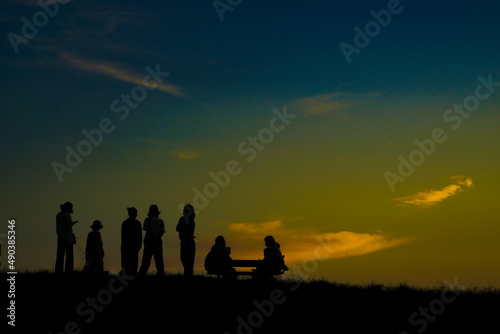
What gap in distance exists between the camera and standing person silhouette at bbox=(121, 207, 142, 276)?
79.0ft

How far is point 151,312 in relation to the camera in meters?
19.1

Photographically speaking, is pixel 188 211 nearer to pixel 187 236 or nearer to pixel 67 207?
pixel 187 236

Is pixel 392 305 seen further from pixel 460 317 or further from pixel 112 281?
pixel 112 281

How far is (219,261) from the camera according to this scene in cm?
2512

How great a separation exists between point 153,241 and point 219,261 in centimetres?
249

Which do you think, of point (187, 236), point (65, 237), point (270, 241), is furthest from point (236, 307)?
point (65, 237)

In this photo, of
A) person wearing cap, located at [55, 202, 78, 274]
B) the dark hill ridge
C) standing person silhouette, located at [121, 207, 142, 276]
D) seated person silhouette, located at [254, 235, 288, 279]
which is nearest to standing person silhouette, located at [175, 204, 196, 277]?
the dark hill ridge

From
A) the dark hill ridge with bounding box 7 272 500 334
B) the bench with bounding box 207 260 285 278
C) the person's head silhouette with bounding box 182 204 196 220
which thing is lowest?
the dark hill ridge with bounding box 7 272 500 334

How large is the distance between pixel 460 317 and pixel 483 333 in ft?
5.05

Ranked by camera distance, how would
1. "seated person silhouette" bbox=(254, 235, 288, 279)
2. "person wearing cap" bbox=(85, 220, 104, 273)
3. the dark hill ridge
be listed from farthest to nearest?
"person wearing cap" bbox=(85, 220, 104, 273) < "seated person silhouette" bbox=(254, 235, 288, 279) < the dark hill ridge

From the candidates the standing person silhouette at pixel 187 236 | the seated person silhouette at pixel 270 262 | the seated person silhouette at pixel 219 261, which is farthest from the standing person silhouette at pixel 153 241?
the seated person silhouette at pixel 270 262

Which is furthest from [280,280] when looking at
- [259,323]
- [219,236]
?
[259,323]

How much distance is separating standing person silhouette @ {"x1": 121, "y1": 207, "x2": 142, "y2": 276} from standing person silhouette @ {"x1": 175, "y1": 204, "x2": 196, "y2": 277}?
135 cm

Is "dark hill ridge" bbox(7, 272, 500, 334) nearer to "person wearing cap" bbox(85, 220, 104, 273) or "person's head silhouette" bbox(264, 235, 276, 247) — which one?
"person's head silhouette" bbox(264, 235, 276, 247)
